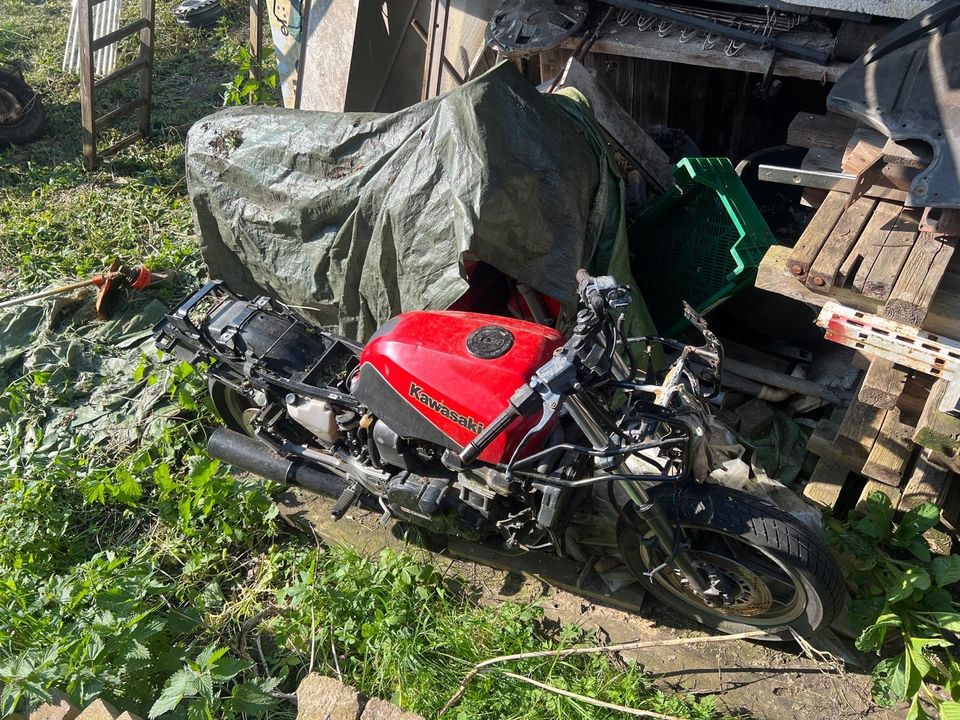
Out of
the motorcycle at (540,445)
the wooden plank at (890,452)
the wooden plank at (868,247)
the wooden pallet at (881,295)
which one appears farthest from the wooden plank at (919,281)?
the motorcycle at (540,445)

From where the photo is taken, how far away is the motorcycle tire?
2.78 meters

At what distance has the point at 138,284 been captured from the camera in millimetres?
5254

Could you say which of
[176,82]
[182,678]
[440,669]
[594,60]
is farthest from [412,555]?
[176,82]

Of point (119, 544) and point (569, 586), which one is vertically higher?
point (569, 586)

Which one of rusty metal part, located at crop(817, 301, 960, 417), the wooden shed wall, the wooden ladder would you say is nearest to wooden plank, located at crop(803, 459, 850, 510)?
rusty metal part, located at crop(817, 301, 960, 417)

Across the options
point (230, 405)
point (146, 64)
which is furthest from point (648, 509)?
point (146, 64)

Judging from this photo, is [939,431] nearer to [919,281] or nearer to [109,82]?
[919,281]

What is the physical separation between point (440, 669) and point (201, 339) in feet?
6.12

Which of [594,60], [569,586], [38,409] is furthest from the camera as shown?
[594,60]

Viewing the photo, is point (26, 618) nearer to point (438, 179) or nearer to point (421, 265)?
point (421, 265)

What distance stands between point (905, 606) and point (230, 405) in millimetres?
3187

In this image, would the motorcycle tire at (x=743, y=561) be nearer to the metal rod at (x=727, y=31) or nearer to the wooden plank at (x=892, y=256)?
the wooden plank at (x=892, y=256)

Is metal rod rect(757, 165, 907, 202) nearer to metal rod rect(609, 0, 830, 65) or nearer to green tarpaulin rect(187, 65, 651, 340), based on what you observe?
green tarpaulin rect(187, 65, 651, 340)

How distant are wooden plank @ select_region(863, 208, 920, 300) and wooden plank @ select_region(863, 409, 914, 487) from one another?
2.29 feet
